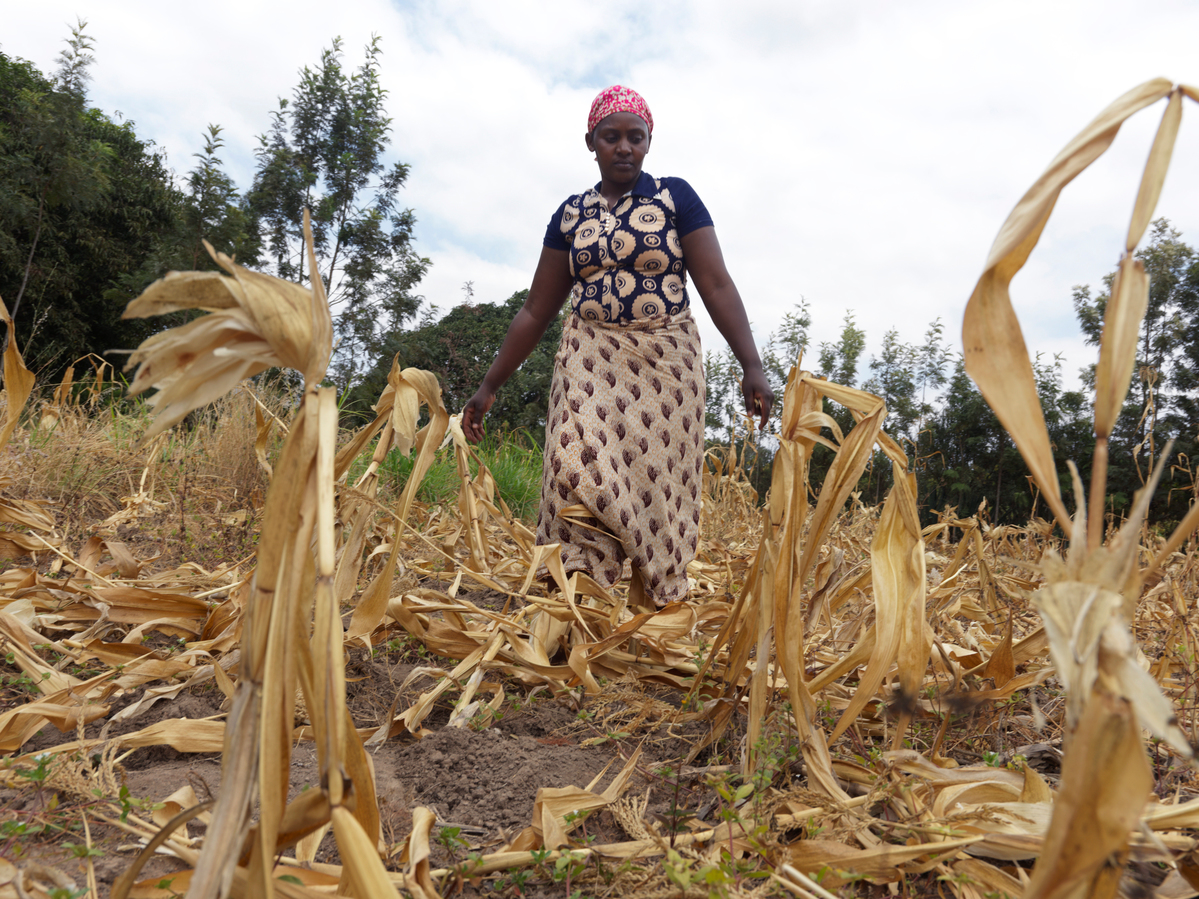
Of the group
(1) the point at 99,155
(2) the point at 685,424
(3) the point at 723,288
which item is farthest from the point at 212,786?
(1) the point at 99,155

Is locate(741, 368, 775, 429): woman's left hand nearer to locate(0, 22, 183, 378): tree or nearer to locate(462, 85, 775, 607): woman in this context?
locate(462, 85, 775, 607): woman

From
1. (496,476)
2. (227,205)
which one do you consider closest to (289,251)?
(227,205)

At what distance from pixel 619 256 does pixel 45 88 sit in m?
19.2

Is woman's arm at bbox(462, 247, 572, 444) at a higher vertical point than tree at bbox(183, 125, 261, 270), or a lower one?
lower

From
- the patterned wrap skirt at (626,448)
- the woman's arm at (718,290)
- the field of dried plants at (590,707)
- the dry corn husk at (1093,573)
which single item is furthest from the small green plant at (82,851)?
the woman's arm at (718,290)

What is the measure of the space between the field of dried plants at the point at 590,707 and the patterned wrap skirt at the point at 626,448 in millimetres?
236

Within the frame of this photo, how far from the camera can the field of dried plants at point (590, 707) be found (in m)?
0.52

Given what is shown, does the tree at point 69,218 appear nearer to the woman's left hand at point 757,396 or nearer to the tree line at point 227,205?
the tree line at point 227,205

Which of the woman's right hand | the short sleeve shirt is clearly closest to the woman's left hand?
the short sleeve shirt

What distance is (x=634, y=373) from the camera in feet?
7.89

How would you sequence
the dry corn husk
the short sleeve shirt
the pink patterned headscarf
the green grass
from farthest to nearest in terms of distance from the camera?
1. the green grass
2. the pink patterned headscarf
3. the short sleeve shirt
4. the dry corn husk

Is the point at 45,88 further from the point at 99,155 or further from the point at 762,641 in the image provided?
the point at 762,641

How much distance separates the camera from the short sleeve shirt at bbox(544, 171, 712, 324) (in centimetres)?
241

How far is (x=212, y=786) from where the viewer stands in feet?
3.63
